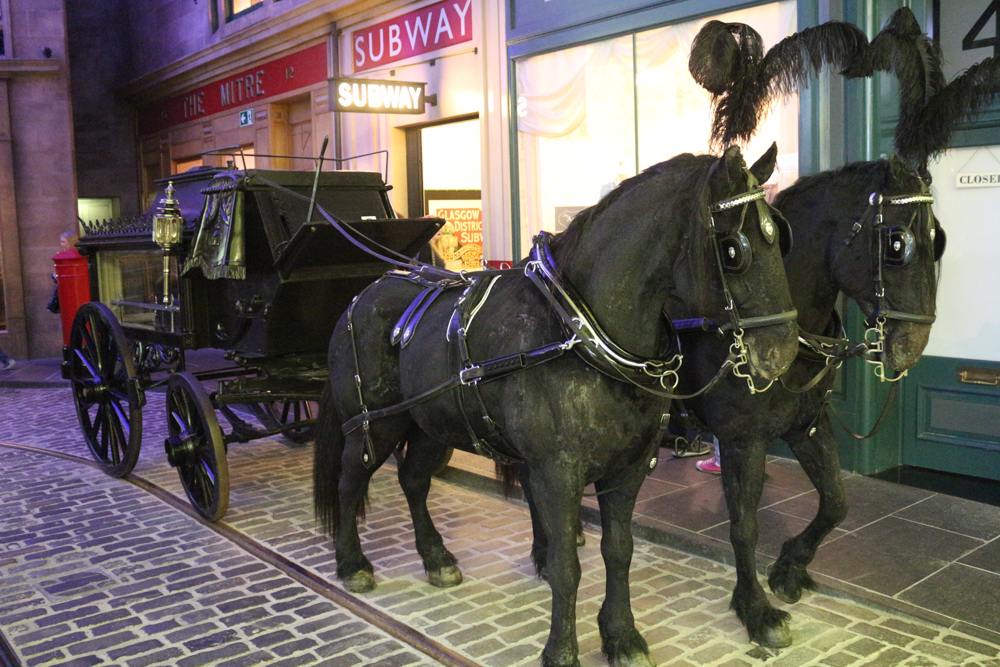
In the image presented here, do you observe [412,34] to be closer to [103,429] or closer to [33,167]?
[103,429]

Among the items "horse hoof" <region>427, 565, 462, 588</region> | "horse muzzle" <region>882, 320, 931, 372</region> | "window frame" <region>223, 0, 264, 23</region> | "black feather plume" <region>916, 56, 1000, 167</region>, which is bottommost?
"horse hoof" <region>427, 565, 462, 588</region>

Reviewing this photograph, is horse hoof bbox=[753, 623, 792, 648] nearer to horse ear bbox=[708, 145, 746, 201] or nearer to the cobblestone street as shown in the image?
the cobblestone street

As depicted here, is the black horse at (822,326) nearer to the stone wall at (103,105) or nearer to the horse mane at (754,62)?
the horse mane at (754,62)

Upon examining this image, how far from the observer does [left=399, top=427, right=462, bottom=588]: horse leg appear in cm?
479

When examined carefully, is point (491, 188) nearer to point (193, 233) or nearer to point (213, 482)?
point (193, 233)

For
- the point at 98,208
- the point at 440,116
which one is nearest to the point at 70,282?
the point at 440,116

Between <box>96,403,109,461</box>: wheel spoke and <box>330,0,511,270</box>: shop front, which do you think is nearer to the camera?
<box>96,403,109,461</box>: wheel spoke

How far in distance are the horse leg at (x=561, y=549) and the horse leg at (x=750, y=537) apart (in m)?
0.84

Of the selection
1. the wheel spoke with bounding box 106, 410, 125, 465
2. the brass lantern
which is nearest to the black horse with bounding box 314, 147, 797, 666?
the brass lantern

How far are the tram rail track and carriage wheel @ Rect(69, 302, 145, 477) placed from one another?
0.44m

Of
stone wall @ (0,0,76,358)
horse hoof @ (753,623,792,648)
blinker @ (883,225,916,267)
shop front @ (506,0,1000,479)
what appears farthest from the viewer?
stone wall @ (0,0,76,358)

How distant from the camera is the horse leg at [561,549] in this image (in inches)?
137

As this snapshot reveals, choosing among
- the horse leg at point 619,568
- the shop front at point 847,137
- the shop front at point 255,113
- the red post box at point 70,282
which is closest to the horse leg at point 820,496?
the horse leg at point 619,568

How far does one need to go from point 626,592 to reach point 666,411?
2.69 ft
